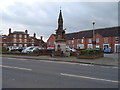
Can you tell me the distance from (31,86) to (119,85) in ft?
12.9

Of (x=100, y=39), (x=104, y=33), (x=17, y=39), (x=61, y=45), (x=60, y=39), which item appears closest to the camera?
(x=61, y=45)

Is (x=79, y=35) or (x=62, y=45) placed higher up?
(x=79, y=35)

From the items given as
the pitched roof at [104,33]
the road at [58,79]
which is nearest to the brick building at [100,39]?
the pitched roof at [104,33]

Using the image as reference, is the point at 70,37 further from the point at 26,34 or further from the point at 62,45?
the point at 62,45

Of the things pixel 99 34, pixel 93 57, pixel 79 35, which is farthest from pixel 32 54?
pixel 79 35

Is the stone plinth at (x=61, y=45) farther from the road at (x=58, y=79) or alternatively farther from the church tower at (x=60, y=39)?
the road at (x=58, y=79)

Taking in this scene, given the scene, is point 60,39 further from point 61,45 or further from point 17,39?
point 17,39

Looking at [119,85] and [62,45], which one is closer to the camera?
[119,85]

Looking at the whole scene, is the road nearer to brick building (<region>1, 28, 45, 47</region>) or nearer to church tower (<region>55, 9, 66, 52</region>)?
church tower (<region>55, 9, 66, 52</region>)

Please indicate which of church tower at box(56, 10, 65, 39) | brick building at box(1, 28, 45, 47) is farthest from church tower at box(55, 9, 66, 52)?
brick building at box(1, 28, 45, 47)

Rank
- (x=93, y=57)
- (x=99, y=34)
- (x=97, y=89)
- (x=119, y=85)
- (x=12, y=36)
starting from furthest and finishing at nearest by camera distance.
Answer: (x=12, y=36), (x=99, y=34), (x=93, y=57), (x=119, y=85), (x=97, y=89)

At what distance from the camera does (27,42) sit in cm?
8906

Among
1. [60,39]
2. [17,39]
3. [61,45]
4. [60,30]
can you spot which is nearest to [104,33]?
[60,30]

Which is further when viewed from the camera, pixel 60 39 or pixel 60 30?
pixel 60 30
